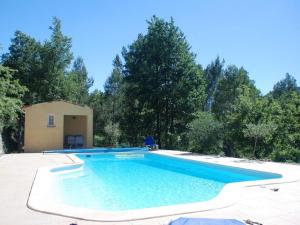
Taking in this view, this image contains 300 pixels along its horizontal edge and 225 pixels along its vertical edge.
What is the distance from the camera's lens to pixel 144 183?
1071 centimetres

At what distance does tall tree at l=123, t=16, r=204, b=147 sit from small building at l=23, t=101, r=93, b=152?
18.4ft

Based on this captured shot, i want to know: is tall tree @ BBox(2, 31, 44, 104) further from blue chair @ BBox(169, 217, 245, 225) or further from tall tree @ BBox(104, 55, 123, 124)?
blue chair @ BBox(169, 217, 245, 225)

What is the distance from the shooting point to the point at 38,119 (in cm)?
1892

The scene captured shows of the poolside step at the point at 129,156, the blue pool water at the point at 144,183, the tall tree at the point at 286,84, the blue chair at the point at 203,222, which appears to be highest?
the tall tree at the point at 286,84

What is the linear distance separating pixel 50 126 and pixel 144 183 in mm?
10166

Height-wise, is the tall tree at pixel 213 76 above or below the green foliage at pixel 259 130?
above

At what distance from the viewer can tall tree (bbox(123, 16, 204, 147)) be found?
2394 centimetres

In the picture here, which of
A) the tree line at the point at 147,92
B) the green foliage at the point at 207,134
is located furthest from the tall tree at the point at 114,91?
the green foliage at the point at 207,134

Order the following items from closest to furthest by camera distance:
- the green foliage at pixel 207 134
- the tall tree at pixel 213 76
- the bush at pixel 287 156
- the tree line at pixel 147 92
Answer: the bush at pixel 287 156 → the green foliage at pixel 207 134 → the tree line at pixel 147 92 → the tall tree at pixel 213 76

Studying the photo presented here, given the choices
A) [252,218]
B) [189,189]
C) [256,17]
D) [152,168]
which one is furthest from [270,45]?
[252,218]

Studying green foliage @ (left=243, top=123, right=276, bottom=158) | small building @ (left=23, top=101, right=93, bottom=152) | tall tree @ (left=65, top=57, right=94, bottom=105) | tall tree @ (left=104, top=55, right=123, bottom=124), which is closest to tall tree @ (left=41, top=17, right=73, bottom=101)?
tall tree @ (left=65, top=57, right=94, bottom=105)

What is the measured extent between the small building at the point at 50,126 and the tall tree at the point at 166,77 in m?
5.62

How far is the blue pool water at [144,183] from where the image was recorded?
8.14 meters

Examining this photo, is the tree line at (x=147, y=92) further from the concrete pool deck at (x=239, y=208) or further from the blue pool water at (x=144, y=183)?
the concrete pool deck at (x=239, y=208)
